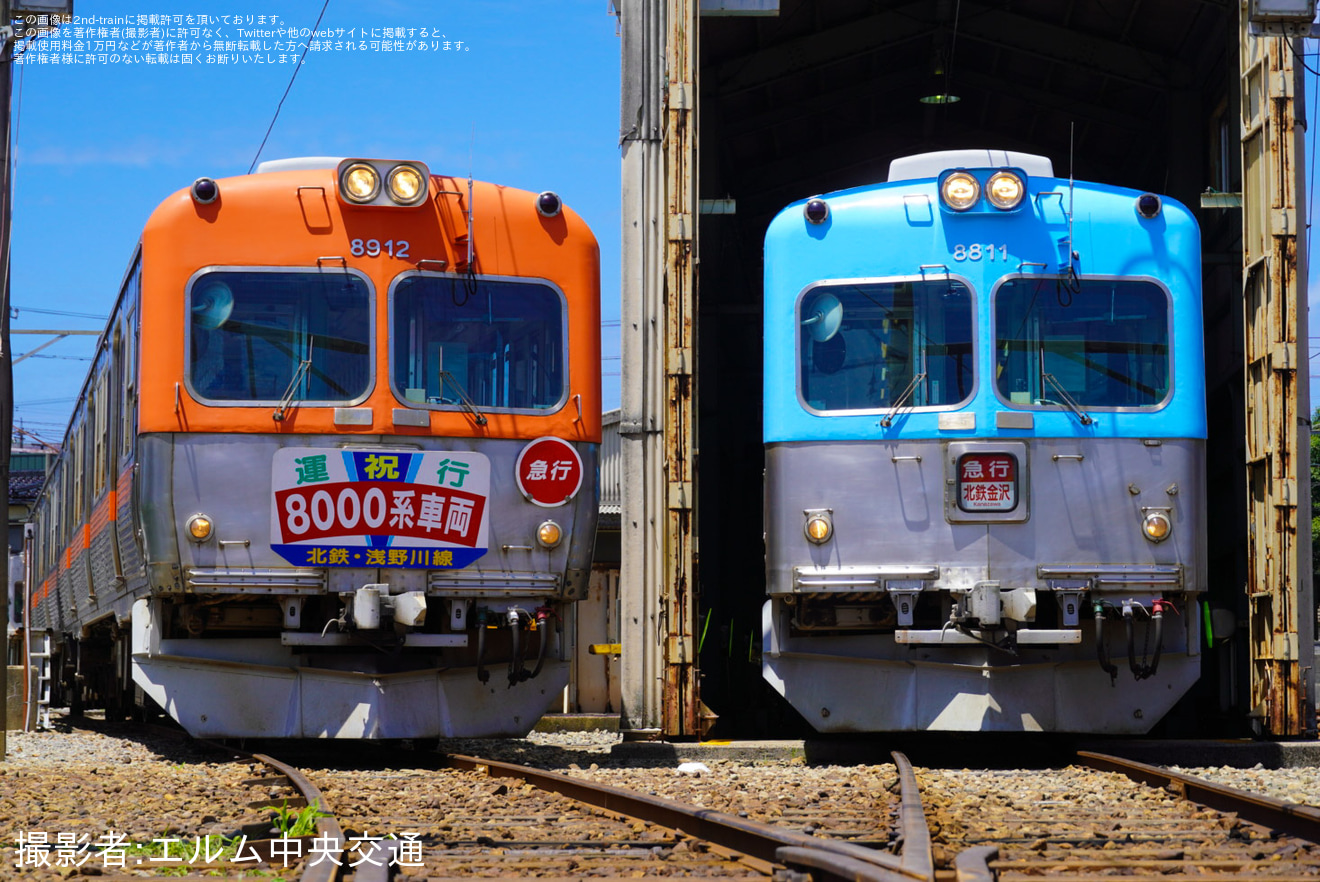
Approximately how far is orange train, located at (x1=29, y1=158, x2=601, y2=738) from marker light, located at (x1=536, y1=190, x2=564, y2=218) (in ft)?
0.05

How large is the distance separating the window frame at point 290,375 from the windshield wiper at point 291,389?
0.03m

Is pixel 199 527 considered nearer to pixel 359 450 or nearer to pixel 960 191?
pixel 359 450

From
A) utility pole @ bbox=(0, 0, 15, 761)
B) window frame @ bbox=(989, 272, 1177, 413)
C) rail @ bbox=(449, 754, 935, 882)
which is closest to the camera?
rail @ bbox=(449, 754, 935, 882)

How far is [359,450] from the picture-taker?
32.1ft

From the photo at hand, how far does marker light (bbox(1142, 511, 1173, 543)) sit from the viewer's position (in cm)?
976

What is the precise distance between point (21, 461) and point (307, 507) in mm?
62066

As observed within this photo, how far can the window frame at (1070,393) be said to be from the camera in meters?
9.95

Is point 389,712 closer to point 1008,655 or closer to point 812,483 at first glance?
point 812,483

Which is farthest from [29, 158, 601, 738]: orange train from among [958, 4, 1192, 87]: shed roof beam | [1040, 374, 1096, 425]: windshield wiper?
[958, 4, 1192, 87]: shed roof beam

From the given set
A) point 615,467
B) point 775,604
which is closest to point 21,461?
point 615,467

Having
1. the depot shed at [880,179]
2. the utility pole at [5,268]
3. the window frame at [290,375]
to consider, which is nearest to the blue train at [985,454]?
the depot shed at [880,179]

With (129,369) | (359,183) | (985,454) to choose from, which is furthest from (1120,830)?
(129,369)

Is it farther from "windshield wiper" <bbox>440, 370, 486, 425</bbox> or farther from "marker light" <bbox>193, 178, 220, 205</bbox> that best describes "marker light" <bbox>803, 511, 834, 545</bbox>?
"marker light" <bbox>193, 178, 220, 205</bbox>

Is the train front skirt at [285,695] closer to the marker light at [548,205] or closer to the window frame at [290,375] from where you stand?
the window frame at [290,375]
